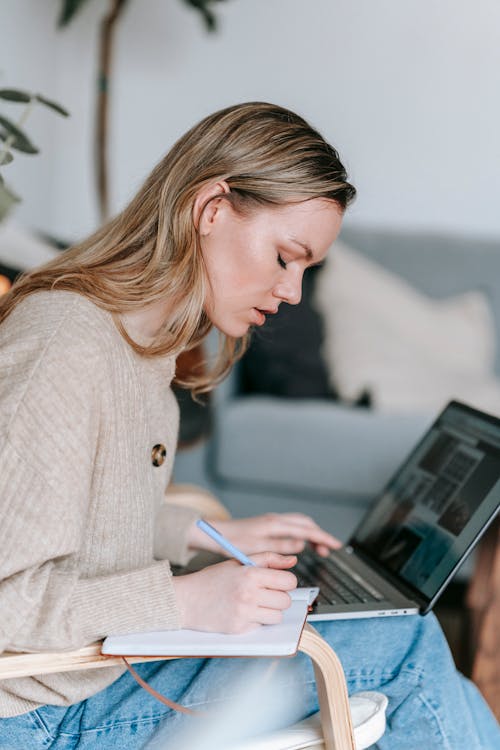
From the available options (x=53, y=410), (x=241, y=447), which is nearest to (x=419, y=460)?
(x=53, y=410)

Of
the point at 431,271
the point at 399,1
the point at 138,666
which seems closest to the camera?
the point at 138,666

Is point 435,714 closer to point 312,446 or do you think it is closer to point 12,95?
point 12,95

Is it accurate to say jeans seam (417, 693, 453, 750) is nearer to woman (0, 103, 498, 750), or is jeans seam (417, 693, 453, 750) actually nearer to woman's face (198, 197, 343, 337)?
woman (0, 103, 498, 750)

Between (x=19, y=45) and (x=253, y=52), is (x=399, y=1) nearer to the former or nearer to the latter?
(x=253, y=52)

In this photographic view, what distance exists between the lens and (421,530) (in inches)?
44.7

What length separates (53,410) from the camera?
798 millimetres

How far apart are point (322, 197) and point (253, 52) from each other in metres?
2.19

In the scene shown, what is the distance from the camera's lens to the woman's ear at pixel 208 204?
3.04ft

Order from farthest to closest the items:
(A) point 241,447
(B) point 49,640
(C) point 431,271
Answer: (C) point 431,271, (A) point 241,447, (B) point 49,640

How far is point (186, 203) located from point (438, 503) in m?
0.51

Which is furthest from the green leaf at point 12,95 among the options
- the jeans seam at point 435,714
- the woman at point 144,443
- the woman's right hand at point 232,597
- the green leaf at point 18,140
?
the jeans seam at point 435,714

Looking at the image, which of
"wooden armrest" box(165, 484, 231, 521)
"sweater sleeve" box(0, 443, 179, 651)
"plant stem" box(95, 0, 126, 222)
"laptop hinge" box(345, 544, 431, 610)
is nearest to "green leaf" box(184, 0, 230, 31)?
"plant stem" box(95, 0, 126, 222)

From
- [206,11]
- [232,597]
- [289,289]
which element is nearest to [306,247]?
[289,289]

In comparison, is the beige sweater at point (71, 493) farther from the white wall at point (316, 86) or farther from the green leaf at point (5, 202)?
the white wall at point (316, 86)
